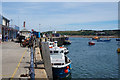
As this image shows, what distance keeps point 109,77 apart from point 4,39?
127ft

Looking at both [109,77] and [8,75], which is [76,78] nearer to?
[109,77]

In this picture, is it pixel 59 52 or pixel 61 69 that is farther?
pixel 59 52

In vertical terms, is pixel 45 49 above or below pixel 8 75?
above

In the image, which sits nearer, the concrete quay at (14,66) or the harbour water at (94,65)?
the concrete quay at (14,66)

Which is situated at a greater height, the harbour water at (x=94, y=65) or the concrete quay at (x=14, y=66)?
the concrete quay at (x=14, y=66)

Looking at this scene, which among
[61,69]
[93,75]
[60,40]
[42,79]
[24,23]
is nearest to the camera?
[42,79]

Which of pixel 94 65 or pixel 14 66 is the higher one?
pixel 14 66

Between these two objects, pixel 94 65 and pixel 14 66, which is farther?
pixel 94 65

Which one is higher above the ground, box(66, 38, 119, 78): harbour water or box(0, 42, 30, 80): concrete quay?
box(0, 42, 30, 80): concrete quay

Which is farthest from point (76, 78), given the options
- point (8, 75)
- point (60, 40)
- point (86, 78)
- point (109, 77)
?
point (60, 40)

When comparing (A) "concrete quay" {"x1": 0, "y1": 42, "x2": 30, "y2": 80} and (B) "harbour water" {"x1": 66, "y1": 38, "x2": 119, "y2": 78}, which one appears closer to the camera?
(A) "concrete quay" {"x1": 0, "y1": 42, "x2": 30, "y2": 80}

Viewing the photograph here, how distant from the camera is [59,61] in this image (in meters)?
21.0

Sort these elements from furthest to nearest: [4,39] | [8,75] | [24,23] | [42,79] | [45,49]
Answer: [24,23] → [4,39] → [8,75] → [45,49] → [42,79]

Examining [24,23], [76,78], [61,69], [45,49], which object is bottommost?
[76,78]
